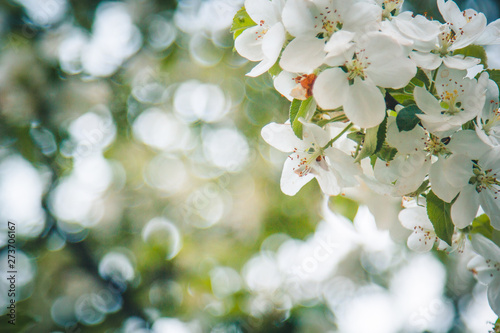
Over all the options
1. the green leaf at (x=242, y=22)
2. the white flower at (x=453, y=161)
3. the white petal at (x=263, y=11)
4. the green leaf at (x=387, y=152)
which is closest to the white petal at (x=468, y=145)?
the white flower at (x=453, y=161)

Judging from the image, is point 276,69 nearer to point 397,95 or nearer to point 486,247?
point 397,95

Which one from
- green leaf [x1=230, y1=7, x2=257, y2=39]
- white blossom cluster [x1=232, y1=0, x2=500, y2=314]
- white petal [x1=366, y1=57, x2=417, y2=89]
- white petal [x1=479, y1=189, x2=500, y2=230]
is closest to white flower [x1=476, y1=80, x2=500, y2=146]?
white blossom cluster [x1=232, y1=0, x2=500, y2=314]

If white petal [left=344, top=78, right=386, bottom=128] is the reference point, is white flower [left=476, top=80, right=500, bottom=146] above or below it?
below

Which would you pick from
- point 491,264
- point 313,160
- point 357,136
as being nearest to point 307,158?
point 313,160

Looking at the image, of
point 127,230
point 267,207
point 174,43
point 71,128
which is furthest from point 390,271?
point 71,128

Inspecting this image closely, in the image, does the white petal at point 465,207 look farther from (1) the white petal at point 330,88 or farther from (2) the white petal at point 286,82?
(2) the white petal at point 286,82

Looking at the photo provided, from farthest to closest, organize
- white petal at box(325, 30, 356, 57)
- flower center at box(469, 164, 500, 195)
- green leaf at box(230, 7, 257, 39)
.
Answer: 1. green leaf at box(230, 7, 257, 39)
2. flower center at box(469, 164, 500, 195)
3. white petal at box(325, 30, 356, 57)

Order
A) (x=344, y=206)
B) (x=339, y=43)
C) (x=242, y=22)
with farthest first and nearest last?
(x=344, y=206)
(x=242, y=22)
(x=339, y=43)

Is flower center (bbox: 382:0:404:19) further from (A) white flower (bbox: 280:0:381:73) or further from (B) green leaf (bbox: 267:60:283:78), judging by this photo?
(B) green leaf (bbox: 267:60:283:78)
